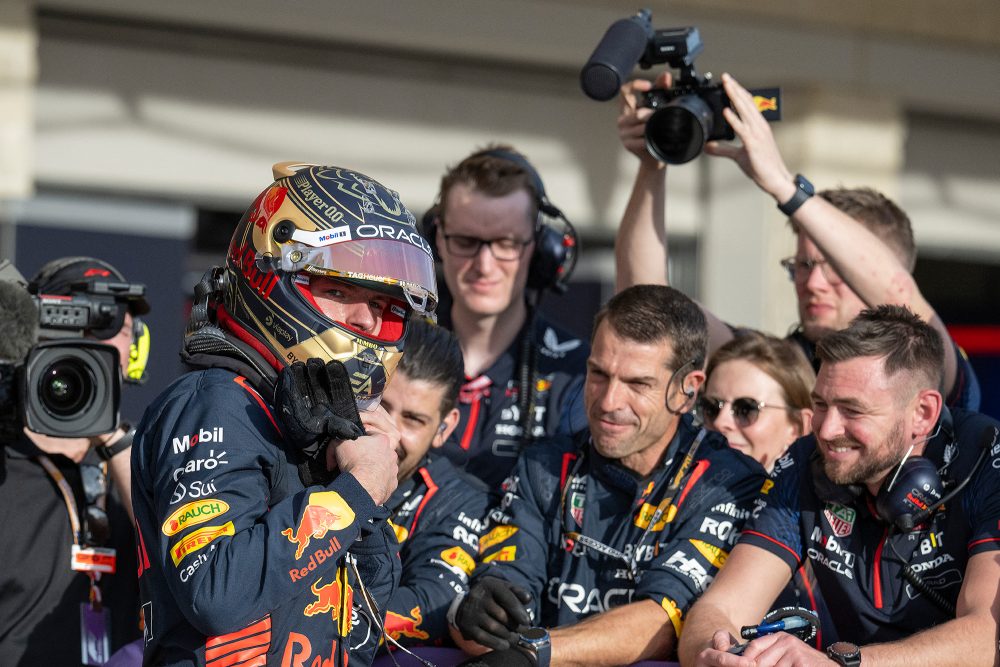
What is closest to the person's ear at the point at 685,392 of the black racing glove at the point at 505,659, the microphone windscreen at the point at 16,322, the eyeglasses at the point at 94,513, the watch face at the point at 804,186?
the watch face at the point at 804,186

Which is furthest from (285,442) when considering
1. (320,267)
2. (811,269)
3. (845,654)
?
(811,269)

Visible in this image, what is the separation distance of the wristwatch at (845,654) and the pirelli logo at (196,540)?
1.61 metres

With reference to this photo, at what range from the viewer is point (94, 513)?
13.0ft

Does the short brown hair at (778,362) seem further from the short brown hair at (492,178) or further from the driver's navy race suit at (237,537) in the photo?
the driver's navy race suit at (237,537)

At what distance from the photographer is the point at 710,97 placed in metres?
4.15

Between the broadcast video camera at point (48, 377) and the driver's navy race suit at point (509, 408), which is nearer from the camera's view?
the broadcast video camera at point (48, 377)

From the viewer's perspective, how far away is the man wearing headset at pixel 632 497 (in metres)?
3.60

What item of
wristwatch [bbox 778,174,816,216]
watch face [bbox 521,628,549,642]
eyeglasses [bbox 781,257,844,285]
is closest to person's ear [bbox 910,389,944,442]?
wristwatch [bbox 778,174,816,216]

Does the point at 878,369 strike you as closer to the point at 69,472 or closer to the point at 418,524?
the point at 418,524

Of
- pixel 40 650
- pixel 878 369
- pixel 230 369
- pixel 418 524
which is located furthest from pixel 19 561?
pixel 878 369

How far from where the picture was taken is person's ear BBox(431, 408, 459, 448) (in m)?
4.03

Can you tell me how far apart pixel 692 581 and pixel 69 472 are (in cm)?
202

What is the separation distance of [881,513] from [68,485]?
2.50 meters

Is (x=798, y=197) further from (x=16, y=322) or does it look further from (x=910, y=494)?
(x=16, y=322)
